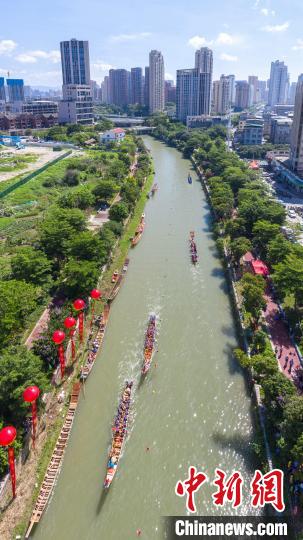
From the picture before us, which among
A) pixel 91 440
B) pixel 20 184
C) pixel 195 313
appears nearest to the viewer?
pixel 91 440

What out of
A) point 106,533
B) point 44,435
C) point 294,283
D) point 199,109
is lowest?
point 106,533

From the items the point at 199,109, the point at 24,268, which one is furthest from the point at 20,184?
the point at 199,109

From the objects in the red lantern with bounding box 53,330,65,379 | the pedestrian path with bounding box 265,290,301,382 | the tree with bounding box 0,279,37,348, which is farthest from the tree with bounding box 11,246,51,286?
the pedestrian path with bounding box 265,290,301,382

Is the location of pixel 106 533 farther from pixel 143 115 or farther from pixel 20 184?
pixel 143 115

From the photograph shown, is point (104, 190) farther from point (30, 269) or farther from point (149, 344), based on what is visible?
point (149, 344)

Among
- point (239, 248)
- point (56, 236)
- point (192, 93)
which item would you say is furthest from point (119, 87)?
point (239, 248)

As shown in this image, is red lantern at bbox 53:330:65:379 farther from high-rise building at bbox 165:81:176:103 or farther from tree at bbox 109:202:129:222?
high-rise building at bbox 165:81:176:103
